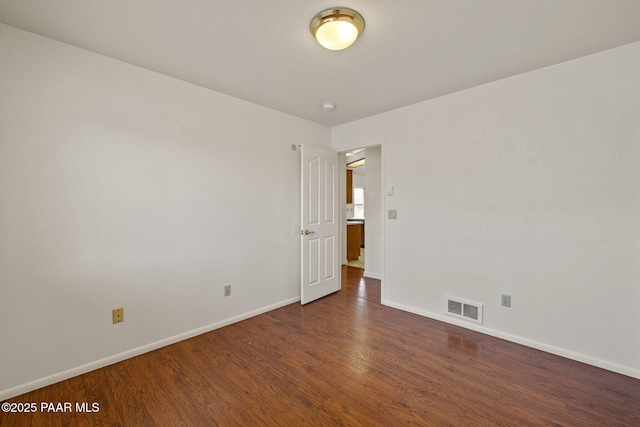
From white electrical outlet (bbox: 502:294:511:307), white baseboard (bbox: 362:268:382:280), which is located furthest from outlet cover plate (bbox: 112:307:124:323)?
white baseboard (bbox: 362:268:382:280)

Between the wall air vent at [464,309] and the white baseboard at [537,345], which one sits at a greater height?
the wall air vent at [464,309]

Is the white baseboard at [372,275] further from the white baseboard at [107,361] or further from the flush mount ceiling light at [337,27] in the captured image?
the flush mount ceiling light at [337,27]

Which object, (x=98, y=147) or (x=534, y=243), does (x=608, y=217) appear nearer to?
(x=534, y=243)

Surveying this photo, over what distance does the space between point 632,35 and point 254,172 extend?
326 centimetres

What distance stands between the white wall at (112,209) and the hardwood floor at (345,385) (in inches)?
10.5

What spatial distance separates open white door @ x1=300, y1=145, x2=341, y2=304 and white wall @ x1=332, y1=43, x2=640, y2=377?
0.99 metres

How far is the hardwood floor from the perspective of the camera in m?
1.61

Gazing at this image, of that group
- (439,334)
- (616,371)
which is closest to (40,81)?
(439,334)

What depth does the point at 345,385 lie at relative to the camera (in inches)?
74.4

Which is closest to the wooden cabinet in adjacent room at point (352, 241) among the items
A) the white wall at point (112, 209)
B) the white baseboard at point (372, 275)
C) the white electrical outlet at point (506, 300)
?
the white baseboard at point (372, 275)

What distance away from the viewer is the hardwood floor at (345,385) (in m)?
1.61

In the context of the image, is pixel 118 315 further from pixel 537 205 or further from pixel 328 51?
pixel 537 205

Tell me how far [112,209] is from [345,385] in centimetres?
223

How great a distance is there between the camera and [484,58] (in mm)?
2143
